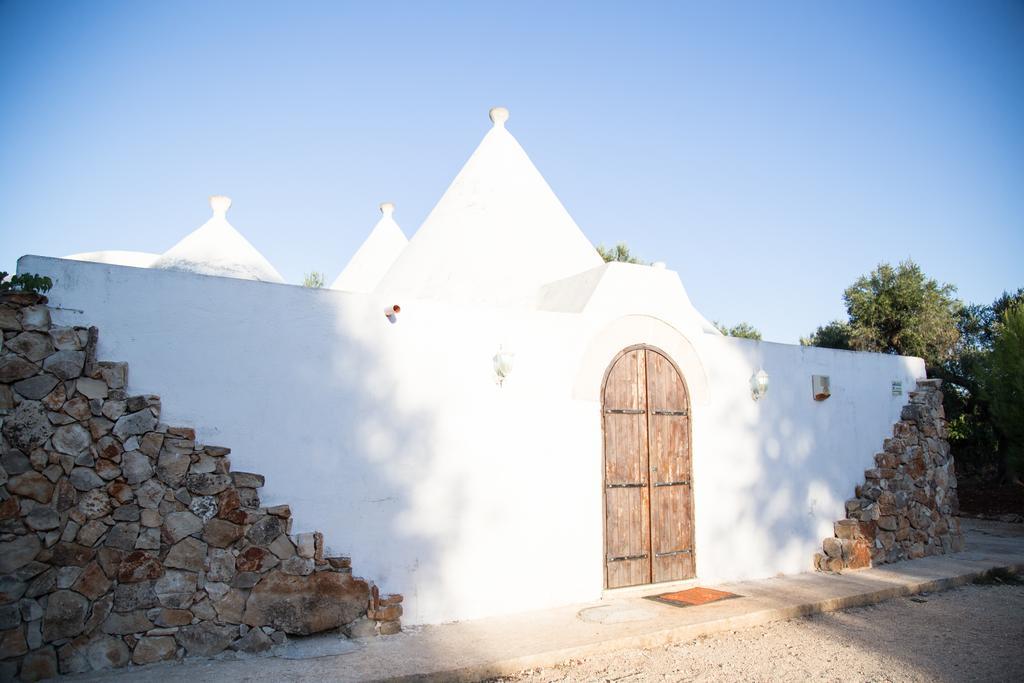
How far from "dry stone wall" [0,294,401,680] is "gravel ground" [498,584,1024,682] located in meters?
1.99

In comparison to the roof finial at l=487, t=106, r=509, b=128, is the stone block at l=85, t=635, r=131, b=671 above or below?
below

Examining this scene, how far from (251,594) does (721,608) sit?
4146 mm

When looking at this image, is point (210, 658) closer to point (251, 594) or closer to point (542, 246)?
point (251, 594)

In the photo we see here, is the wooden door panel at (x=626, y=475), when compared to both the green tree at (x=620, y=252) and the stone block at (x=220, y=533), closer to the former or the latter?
the stone block at (x=220, y=533)

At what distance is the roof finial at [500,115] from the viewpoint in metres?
11.6

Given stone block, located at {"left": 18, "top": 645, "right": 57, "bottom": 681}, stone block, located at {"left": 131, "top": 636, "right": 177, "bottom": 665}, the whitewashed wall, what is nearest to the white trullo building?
the whitewashed wall

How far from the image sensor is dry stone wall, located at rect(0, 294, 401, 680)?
4.39 m

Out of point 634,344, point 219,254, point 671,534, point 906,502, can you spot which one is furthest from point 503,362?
point 906,502

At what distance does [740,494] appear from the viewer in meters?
7.97

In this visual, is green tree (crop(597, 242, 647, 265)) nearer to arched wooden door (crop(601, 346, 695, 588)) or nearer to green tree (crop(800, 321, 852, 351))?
green tree (crop(800, 321, 852, 351))

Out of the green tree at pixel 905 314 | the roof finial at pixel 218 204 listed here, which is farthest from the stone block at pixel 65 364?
the green tree at pixel 905 314

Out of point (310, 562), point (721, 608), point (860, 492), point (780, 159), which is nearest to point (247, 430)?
point (310, 562)

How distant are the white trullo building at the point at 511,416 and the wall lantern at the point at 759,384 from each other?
0.8 inches

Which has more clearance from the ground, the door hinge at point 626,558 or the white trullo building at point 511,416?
the white trullo building at point 511,416
